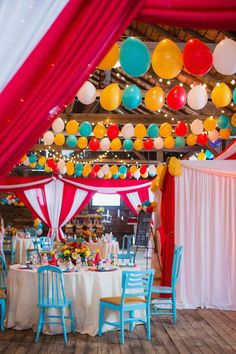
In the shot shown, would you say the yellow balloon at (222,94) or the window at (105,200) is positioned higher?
the yellow balloon at (222,94)

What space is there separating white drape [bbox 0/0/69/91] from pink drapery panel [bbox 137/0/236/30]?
16.4 inches

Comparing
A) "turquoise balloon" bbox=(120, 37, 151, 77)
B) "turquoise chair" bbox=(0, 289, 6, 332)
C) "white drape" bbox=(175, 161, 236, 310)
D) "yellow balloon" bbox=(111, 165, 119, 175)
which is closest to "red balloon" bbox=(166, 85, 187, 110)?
"white drape" bbox=(175, 161, 236, 310)

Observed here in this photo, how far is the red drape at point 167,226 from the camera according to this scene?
25.7ft

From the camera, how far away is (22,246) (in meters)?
12.4

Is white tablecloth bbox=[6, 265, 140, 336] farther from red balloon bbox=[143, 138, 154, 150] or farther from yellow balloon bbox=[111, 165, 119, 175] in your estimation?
yellow balloon bbox=[111, 165, 119, 175]

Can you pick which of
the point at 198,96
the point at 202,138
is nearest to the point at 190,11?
the point at 198,96

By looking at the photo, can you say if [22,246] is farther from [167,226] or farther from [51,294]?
[51,294]

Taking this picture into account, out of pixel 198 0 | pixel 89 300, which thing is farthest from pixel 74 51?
pixel 89 300

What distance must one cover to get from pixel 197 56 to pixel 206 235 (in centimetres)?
452

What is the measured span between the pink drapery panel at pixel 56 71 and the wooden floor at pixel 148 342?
3518mm

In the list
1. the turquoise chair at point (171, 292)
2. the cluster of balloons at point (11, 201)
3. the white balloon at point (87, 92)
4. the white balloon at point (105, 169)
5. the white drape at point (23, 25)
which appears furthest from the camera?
the cluster of balloons at point (11, 201)

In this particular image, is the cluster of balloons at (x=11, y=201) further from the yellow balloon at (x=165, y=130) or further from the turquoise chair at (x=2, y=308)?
the turquoise chair at (x=2, y=308)

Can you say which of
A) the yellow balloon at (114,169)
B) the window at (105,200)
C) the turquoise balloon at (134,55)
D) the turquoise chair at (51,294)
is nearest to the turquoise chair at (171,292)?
the turquoise chair at (51,294)

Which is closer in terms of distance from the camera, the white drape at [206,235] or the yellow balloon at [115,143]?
the white drape at [206,235]
